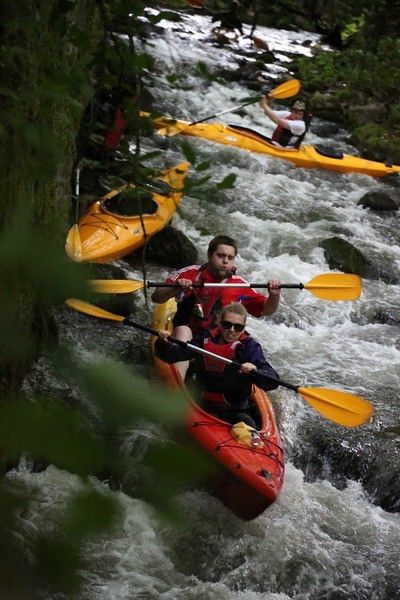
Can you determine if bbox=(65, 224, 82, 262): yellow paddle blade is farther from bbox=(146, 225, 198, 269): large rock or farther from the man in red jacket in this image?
bbox=(146, 225, 198, 269): large rock

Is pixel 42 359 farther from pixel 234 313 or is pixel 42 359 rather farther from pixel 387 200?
pixel 387 200

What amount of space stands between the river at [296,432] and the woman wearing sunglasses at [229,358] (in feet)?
1.34

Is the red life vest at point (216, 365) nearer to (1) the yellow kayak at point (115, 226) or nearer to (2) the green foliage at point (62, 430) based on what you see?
(1) the yellow kayak at point (115, 226)

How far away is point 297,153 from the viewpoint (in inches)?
372

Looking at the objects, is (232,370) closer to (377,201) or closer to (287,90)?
(287,90)

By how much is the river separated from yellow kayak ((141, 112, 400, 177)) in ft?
2.01

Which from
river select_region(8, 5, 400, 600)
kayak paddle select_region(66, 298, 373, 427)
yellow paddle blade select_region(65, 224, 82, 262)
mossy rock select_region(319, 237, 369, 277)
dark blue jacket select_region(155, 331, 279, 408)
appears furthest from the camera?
mossy rock select_region(319, 237, 369, 277)

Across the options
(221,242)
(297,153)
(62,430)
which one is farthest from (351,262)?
(62,430)

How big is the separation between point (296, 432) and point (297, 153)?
523 cm

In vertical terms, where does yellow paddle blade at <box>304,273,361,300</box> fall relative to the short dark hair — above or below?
below

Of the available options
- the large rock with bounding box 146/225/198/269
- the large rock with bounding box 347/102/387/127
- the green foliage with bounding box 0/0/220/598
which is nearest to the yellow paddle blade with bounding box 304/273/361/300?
the large rock with bounding box 146/225/198/269

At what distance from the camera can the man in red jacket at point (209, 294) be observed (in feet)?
15.1

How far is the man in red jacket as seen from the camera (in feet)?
15.1

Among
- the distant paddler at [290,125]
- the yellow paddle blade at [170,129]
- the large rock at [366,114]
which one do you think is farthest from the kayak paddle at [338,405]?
the large rock at [366,114]
